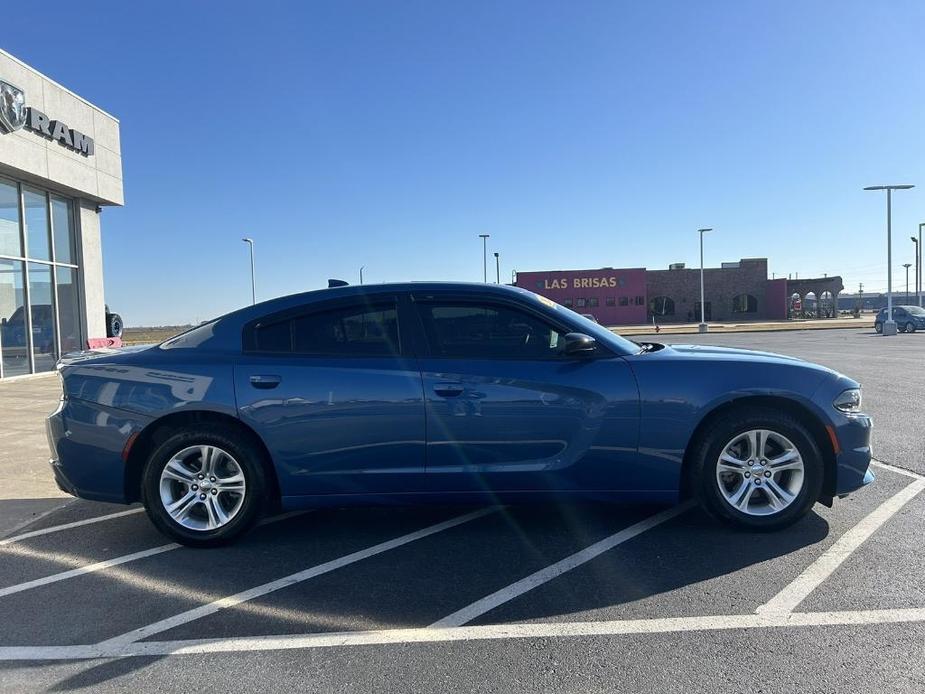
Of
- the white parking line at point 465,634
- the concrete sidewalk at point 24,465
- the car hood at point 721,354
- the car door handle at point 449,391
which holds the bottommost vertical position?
the white parking line at point 465,634

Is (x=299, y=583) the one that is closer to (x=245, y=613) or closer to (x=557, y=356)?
(x=245, y=613)

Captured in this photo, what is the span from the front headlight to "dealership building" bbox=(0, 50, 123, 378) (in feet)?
50.1

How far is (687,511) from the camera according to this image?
4.64 m

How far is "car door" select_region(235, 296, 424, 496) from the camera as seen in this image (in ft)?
13.2

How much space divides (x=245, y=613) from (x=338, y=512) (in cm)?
167

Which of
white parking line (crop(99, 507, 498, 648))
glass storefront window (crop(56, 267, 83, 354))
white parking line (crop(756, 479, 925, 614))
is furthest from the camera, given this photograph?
glass storefront window (crop(56, 267, 83, 354))

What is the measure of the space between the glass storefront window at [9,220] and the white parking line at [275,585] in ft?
46.5

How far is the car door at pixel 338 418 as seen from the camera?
402 centimetres

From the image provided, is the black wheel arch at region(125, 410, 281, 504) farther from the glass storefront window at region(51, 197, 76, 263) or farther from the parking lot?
the glass storefront window at region(51, 197, 76, 263)

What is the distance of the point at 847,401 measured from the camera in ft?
13.6

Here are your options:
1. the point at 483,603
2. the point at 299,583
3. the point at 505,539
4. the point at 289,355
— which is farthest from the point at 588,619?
the point at 289,355

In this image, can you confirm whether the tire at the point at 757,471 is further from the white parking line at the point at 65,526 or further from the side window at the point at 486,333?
the white parking line at the point at 65,526

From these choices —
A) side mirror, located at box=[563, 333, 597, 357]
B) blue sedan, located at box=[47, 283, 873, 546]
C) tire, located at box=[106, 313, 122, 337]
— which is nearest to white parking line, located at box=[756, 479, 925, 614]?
blue sedan, located at box=[47, 283, 873, 546]

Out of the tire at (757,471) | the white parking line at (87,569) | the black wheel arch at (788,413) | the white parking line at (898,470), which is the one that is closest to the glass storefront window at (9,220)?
the white parking line at (87,569)
